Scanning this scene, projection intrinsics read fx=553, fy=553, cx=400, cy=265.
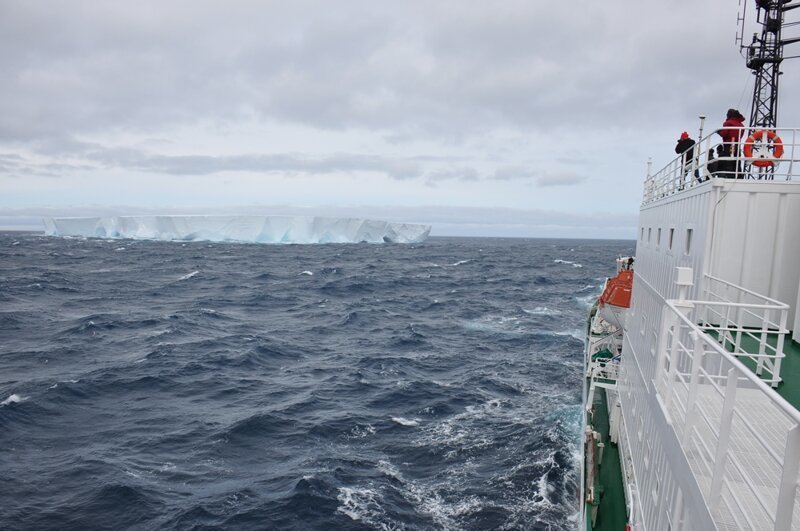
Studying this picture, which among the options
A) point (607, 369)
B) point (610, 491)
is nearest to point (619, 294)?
point (607, 369)

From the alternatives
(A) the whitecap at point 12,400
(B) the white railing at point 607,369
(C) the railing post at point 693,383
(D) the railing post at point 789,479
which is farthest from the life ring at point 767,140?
(A) the whitecap at point 12,400

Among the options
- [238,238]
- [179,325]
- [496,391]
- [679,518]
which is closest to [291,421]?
[496,391]

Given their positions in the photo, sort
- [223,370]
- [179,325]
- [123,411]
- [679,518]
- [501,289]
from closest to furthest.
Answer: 1. [679,518]
2. [123,411]
3. [223,370]
4. [179,325]
5. [501,289]

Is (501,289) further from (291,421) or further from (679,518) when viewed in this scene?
(679,518)

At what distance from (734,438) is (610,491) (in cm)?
702

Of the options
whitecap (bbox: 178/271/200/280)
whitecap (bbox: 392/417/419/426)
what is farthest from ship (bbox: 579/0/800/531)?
whitecap (bbox: 178/271/200/280)

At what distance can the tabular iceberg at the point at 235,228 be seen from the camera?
110 metres

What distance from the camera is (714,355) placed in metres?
7.47

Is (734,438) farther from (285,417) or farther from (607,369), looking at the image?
(285,417)

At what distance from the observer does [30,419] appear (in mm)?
17859

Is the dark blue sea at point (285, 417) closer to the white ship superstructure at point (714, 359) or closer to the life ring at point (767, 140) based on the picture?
the white ship superstructure at point (714, 359)

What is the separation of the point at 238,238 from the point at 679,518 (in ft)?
383

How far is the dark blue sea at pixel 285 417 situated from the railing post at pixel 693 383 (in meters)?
9.02

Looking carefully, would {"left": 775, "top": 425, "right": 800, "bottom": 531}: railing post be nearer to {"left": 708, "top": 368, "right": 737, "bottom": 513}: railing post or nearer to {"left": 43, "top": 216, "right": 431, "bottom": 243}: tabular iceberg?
{"left": 708, "top": 368, "right": 737, "bottom": 513}: railing post
